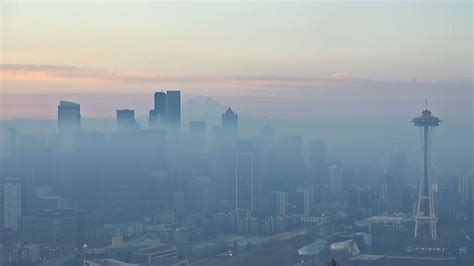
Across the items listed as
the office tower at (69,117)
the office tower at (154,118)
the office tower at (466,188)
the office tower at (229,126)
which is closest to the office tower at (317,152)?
the office tower at (229,126)

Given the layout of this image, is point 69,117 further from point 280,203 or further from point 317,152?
point 317,152

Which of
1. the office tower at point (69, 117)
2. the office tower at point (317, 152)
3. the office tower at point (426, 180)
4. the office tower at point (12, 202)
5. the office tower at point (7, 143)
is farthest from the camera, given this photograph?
the office tower at point (317, 152)

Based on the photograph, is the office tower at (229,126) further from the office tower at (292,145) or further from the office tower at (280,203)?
the office tower at (280,203)

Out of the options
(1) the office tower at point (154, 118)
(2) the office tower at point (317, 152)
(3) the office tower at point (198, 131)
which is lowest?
(2) the office tower at point (317, 152)

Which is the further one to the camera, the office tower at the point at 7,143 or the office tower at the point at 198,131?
the office tower at the point at 198,131

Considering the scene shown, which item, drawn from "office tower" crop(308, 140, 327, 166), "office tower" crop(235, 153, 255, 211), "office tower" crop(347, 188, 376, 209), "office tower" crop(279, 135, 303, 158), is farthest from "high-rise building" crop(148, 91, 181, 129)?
"office tower" crop(347, 188, 376, 209)

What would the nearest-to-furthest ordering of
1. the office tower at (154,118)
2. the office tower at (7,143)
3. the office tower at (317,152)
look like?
1. the office tower at (7,143)
2. the office tower at (317,152)
3. the office tower at (154,118)

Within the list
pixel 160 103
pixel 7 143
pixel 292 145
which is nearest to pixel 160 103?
pixel 160 103
